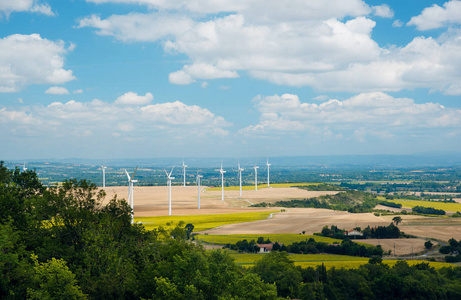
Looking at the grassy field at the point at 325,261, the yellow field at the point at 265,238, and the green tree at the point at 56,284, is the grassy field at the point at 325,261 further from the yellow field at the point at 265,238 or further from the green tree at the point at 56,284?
the green tree at the point at 56,284

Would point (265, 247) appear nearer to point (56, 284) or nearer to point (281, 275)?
point (281, 275)

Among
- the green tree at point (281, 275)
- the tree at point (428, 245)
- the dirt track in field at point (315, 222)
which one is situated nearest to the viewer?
the green tree at point (281, 275)

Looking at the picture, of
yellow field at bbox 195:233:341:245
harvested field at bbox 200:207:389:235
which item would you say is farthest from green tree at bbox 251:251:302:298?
harvested field at bbox 200:207:389:235

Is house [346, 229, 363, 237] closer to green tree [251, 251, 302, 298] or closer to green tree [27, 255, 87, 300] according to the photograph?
green tree [251, 251, 302, 298]

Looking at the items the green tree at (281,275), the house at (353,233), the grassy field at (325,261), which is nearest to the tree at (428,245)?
the grassy field at (325,261)

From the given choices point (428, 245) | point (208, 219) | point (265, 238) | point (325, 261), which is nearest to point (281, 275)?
point (325, 261)

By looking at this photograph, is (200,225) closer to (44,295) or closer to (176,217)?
(176,217)
